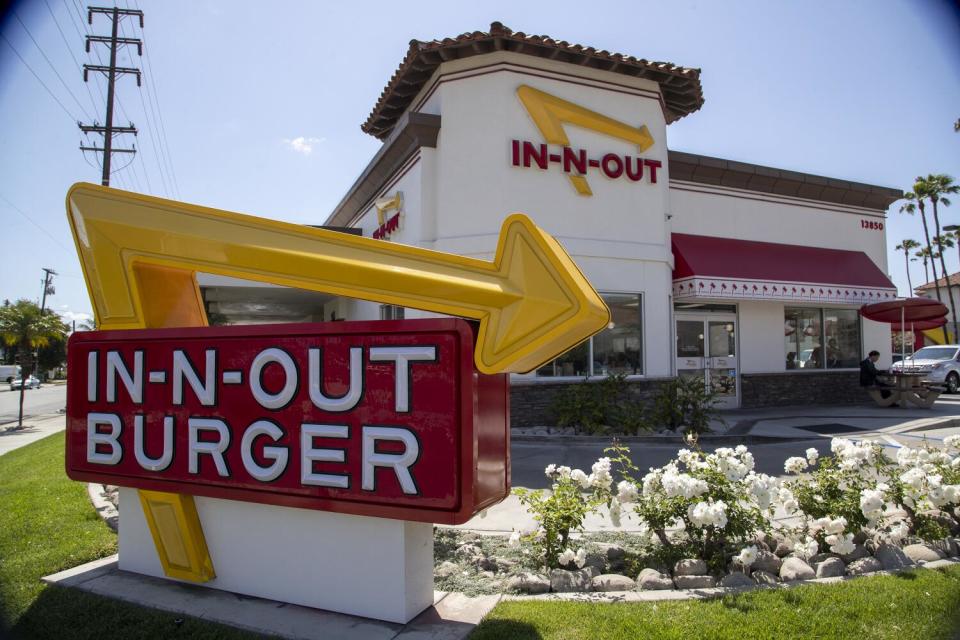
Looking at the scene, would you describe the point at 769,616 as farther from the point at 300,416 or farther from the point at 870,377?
the point at 870,377

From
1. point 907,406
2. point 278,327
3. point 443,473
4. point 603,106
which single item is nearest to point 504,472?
point 443,473

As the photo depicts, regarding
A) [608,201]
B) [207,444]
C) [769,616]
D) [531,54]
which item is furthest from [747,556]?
[531,54]

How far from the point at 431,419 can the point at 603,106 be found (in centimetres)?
1042

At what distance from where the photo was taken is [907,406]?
1495 centimetres

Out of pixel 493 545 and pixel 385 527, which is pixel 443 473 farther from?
pixel 493 545

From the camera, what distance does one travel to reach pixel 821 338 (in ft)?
53.7

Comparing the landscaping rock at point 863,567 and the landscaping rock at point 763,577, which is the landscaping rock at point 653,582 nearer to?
the landscaping rock at point 763,577

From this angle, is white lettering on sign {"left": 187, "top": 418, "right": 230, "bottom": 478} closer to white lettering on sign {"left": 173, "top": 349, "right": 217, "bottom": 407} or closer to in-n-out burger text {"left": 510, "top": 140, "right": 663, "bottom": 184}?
white lettering on sign {"left": 173, "top": 349, "right": 217, "bottom": 407}

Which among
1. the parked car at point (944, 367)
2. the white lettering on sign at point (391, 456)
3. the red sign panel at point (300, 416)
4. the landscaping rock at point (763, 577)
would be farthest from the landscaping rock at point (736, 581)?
the parked car at point (944, 367)

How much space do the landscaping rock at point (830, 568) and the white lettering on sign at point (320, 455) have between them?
345cm

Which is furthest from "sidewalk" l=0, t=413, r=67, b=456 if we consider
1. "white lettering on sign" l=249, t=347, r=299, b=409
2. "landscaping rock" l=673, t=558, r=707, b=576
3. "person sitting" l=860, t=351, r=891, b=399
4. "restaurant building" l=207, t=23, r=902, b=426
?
"person sitting" l=860, t=351, r=891, b=399

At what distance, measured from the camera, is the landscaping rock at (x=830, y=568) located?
4.35 metres

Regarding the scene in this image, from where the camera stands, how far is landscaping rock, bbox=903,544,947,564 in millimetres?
4549

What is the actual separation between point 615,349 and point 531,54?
6084 mm
